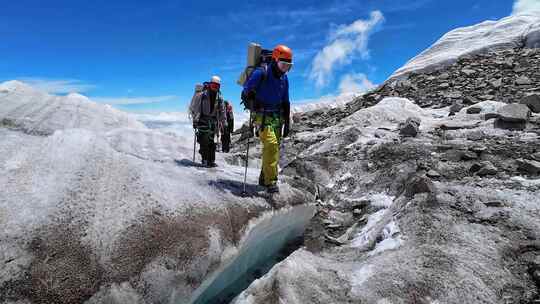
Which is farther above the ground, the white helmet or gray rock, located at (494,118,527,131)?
the white helmet

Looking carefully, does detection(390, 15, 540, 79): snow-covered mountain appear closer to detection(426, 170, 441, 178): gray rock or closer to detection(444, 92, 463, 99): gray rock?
detection(444, 92, 463, 99): gray rock

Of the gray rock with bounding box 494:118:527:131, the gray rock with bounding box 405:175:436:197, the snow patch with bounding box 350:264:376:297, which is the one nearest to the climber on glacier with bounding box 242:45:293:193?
the gray rock with bounding box 405:175:436:197

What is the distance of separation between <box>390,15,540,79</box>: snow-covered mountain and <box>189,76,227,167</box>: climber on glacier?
26.6 metres

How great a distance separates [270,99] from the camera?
8375 millimetres

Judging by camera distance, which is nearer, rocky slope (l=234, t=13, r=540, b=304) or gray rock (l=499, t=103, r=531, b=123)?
rocky slope (l=234, t=13, r=540, b=304)

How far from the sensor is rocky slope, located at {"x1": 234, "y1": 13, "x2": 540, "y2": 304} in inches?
199

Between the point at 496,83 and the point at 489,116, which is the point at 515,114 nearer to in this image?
the point at 489,116

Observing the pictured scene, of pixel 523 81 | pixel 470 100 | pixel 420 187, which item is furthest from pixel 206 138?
pixel 523 81

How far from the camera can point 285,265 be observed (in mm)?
5523

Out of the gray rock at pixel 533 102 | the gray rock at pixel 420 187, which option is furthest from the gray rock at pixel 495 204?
the gray rock at pixel 533 102

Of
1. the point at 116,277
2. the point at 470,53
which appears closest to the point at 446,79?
the point at 470,53

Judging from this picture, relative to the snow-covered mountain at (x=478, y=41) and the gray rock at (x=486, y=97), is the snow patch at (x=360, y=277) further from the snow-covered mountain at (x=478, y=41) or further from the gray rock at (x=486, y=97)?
the snow-covered mountain at (x=478, y=41)

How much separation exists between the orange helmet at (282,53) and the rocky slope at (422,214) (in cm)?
345

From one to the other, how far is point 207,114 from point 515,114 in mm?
9495
